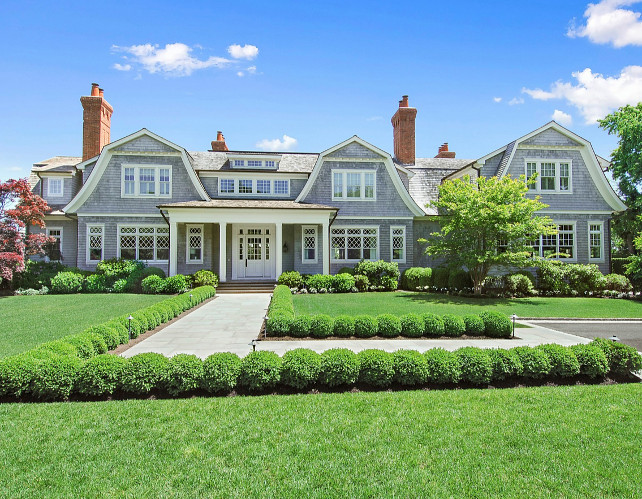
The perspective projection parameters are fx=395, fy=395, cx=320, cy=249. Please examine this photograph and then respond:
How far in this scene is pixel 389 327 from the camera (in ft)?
29.2

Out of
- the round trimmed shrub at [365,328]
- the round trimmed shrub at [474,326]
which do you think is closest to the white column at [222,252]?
the round trimmed shrub at [365,328]

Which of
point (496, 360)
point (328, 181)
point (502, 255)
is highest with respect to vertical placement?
point (328, 181)

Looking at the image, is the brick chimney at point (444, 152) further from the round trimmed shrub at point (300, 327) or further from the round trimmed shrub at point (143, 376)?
the round trimmed shrub at point (143, 376)

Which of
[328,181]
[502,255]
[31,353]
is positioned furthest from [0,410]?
[328,181]

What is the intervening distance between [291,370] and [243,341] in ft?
10.3

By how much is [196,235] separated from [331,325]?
13375 mm

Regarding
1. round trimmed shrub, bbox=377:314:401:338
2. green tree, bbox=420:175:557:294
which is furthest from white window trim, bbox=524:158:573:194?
round trimmed shrub, bbox=377:314:401:338

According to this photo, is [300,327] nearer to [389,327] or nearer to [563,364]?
[389,327]

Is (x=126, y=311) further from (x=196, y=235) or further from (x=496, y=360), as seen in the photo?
(x=496, y=360)

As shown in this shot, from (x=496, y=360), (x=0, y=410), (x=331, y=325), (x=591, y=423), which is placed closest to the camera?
(x=591, y=423)

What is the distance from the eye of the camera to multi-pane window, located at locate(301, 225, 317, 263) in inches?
816

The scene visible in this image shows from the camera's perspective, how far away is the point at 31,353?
548 cm

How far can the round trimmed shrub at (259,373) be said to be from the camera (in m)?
5.36

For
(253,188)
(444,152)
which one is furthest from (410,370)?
(444,152)
